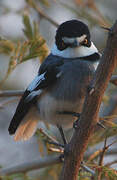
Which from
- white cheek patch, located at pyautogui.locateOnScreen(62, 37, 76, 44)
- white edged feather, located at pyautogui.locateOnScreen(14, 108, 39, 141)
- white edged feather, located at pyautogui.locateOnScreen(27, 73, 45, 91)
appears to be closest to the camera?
white cheek patch, located at pyautogui.locateOnScreen(62, 37, 76, 44)

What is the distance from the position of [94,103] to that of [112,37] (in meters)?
0.44

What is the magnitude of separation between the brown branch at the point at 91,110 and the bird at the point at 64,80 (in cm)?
75

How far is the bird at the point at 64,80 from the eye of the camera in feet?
11.4

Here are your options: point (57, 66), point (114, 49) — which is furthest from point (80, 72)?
point (114, 49)

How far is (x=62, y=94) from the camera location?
138 inches

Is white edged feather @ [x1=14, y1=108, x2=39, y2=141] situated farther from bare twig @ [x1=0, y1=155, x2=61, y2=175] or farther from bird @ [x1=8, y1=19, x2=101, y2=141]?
bare twig @ [x1=0, y1=155, x2=61, y2=175]

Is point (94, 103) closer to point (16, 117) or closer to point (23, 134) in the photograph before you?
point (16, 117)

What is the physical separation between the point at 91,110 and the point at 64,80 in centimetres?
100

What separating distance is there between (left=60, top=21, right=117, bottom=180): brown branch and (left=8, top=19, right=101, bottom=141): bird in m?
0.75

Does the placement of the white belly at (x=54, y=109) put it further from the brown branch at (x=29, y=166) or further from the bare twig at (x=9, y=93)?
the brown branch at (x=29, y=166)

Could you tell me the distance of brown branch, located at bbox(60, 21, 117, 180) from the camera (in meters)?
2.38

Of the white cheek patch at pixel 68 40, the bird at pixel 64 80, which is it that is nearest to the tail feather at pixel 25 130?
the bird at pixel 64 80

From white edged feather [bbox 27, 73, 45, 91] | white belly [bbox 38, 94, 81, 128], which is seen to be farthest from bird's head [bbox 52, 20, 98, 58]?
white belly [bbox 38, 94, 81, 128]

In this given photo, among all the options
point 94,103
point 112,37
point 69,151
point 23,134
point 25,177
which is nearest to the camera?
point 112,37
